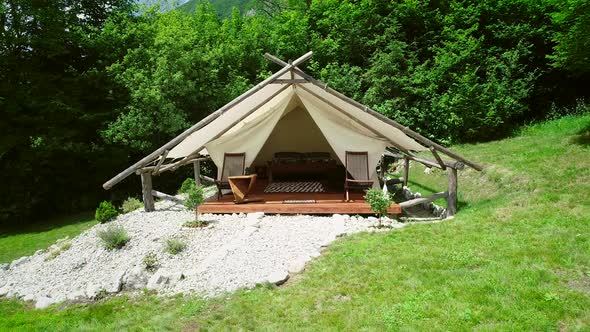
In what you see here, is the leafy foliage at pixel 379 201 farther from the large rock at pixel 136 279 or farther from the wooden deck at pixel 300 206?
the large rock at pixel 136 279

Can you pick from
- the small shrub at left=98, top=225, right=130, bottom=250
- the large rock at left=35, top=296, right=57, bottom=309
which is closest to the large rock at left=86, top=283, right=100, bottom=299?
the large rock at left=35, top=296, right=57, bottom=309

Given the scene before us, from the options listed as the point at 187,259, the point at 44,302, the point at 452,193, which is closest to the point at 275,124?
the point at 452,193

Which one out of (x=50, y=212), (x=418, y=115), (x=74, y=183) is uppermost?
(x=418, y=115)

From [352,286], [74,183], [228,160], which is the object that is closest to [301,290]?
[352,286]

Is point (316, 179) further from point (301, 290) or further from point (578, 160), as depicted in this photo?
point (301, 290)

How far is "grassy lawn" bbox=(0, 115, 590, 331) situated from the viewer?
3924 millimetres

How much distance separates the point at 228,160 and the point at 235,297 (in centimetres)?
531

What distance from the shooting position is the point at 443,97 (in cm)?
1486

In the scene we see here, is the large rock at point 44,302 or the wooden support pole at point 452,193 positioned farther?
the wooden support pole at point 452,193

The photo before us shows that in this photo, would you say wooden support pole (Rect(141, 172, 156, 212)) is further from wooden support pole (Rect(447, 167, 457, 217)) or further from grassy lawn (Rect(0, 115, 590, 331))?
wooden support pole (Rect(447, 167, 457, 217))

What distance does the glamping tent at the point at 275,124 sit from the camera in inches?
341

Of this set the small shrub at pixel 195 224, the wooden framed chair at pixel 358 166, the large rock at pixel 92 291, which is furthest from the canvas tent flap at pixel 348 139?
the large rock at pixel 92 291

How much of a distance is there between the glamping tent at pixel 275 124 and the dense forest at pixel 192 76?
18.6 ft

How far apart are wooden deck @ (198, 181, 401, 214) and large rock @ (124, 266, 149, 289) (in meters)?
2.97
